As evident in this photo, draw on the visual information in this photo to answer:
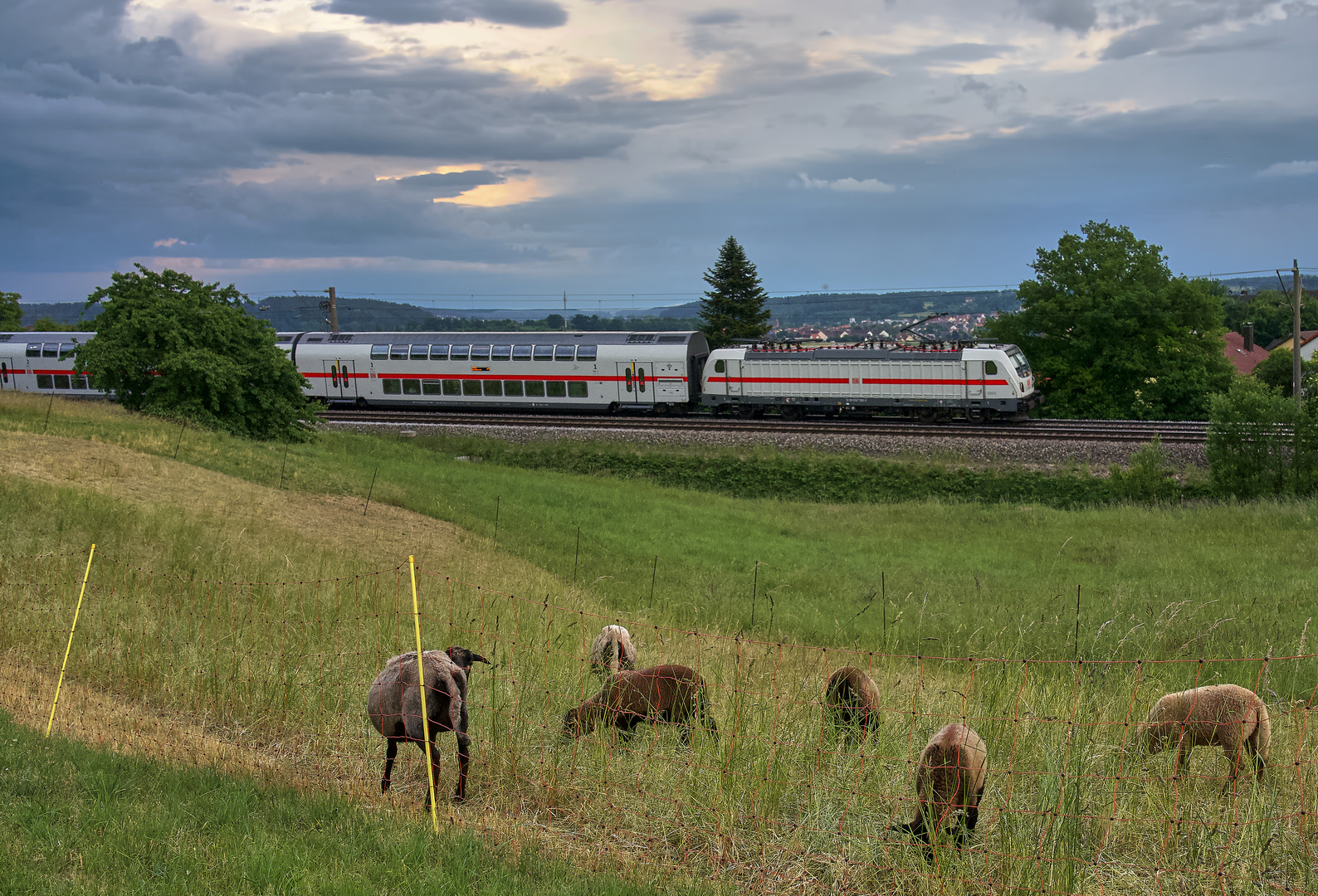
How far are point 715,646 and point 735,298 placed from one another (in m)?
60.3

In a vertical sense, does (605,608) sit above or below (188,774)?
below

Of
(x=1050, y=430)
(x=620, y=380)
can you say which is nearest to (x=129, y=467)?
(x=620, y=380)

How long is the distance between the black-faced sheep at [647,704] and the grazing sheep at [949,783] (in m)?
1.86

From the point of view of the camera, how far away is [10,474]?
1745cm

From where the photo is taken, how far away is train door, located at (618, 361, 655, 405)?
42219 millimetres

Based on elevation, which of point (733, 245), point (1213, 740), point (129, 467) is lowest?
point (1213, 740)

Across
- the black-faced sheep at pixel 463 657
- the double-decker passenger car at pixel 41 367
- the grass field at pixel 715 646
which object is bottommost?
the grass field at pixel 715 646

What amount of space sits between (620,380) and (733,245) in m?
31.2

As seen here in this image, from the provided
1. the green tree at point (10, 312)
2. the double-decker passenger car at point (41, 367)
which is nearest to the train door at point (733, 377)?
the double-decker passenger car at point (41, 367)

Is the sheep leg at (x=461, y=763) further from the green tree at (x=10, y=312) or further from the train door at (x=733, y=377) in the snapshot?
the green tree at (x=10, y=312)

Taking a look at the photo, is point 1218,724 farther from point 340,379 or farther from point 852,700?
point 340,379

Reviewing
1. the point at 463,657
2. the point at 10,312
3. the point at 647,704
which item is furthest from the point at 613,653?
the point at 10,312

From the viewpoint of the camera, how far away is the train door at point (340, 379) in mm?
46000

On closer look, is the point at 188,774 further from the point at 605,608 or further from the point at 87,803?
the point at 605,608
